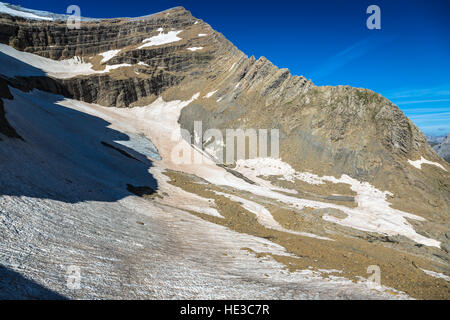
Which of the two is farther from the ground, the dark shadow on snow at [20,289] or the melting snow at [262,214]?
the dark shadow on snow at [20,289]

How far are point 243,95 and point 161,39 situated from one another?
62497mm

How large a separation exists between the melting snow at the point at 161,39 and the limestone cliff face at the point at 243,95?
1863 mm

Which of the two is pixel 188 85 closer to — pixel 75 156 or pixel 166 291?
pixel 75 156

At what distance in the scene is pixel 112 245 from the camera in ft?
37.2

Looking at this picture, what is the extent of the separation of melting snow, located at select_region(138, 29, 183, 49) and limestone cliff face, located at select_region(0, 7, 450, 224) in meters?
1.86

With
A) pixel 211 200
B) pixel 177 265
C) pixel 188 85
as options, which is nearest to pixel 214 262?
pixel 177 265

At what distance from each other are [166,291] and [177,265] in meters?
2.30

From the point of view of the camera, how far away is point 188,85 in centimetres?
8694

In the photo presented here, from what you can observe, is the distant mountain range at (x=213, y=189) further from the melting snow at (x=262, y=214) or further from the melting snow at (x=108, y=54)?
the melting snow at (x=108, y=54)

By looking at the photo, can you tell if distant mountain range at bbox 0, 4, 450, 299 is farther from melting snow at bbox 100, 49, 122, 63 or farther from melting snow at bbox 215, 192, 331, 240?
melting snow at bbox 100, 49, 122, 63

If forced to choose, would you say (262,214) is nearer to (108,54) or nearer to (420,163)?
(420,163)

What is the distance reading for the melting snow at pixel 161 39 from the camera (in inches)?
3933

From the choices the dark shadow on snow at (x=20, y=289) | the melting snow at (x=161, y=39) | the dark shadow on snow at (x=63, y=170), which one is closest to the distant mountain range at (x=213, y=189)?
the dark shadow on snow at (x=20, y=289)

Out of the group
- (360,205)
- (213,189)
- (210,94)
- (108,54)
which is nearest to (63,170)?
(213,189)
